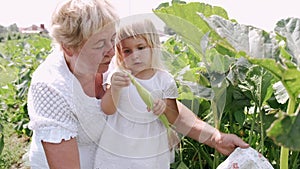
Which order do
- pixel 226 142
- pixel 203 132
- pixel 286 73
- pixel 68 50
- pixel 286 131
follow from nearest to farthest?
1. pixel 286 131
2. pixel 286 73
3. pixel 226 142
4. pixel 203 132
5. pixel 68 50

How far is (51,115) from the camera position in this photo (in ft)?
5.43

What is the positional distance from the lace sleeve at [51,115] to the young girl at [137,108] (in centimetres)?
12

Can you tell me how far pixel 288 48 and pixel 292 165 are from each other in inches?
22.4

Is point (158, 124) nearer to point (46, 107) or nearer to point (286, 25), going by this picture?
point (46, 107)

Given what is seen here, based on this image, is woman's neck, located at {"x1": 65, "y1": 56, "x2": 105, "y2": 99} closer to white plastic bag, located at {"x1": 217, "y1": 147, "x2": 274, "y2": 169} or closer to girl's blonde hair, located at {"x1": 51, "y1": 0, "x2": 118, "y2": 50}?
girl's blonde hair, located at {"x1": 51, "y1": 0, "x2": 118, "y2": 50}

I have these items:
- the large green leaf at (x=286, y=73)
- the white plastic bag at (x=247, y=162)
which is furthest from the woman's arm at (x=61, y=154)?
the large green leaf at (x=286, y=73)

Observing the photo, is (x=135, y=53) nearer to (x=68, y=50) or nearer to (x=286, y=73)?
(x=68, y=50)

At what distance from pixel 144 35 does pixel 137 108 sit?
0.23 metres

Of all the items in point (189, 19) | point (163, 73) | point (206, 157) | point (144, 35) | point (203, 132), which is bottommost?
point (206, 157)

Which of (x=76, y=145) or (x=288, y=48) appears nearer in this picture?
(x=288, y=48)

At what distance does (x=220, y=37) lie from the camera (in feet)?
3.48

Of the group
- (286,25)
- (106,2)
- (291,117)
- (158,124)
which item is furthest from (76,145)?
(291,117)

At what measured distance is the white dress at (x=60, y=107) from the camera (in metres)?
1.65

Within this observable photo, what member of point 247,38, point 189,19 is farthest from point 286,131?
point 189,19
